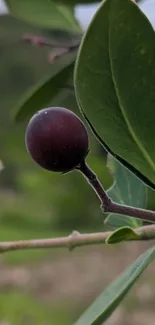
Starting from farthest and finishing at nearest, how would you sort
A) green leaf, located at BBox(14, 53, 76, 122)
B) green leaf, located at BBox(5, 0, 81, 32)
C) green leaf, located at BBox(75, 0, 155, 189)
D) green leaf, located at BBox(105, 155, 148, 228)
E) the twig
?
green leaf, located at BBox(5, 0, 81, 32)
green leaf, located at BBox(14, 53, 76, 122)
green leaf, located at BBox(105, 155, 148, 228)
the twig
green leaf, located at BBox(75, 0, 155, 189)

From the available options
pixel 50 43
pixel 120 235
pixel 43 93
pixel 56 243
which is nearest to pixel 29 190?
pixel 50 43

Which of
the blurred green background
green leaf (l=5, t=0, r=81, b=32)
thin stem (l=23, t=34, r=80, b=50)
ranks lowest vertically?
the blurred green background

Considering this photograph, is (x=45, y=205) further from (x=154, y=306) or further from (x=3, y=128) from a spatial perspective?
(x=154, y=306)

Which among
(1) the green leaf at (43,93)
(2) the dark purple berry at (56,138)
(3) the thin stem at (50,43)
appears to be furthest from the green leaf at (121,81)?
(3) the thin stem at (50,43)

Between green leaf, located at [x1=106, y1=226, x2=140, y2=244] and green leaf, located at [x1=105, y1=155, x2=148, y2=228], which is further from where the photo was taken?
green leaf, located at [x1=105, y1=155, x2=148, y2=228]

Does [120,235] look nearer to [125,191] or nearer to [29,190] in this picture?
[125,191]

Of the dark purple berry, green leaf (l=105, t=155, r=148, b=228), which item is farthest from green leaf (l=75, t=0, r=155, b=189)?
green leaf (l=105, t=155, r=148, b=228)

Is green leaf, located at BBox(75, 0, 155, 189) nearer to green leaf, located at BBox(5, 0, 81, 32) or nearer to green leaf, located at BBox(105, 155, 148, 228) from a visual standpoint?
green leaf, located at BBox(105, 155, 148, 228)
